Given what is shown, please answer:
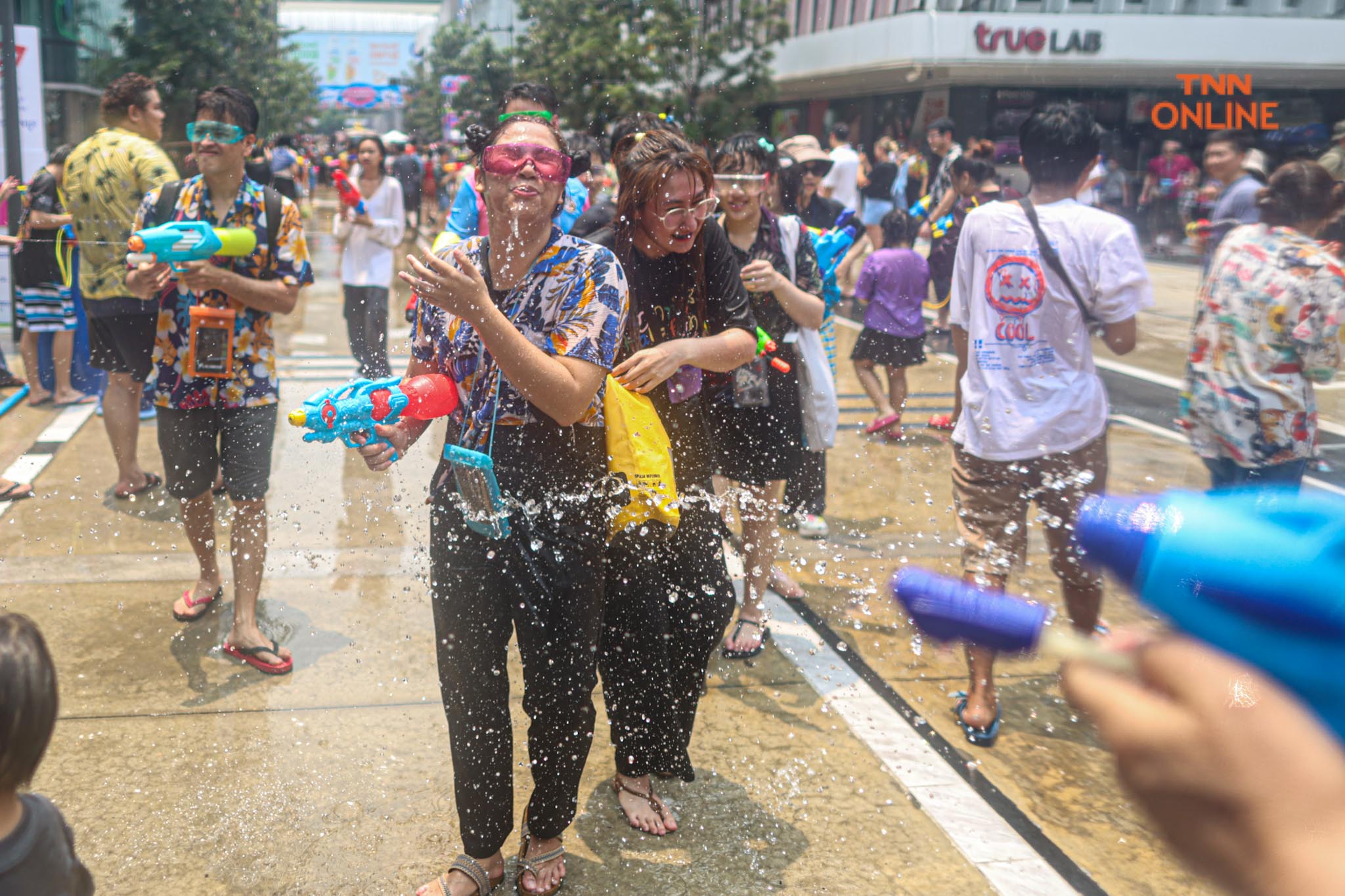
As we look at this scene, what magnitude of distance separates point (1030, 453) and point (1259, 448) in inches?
39.5

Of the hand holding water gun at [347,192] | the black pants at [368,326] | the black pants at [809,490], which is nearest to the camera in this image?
the black pants at [809,490]

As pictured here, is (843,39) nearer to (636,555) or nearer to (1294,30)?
(1294,30)

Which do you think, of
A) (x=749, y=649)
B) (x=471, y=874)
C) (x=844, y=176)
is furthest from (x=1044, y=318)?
(x=844, y=176)

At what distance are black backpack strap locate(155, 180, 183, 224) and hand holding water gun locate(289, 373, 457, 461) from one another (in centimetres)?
201

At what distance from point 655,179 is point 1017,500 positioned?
1.64 metres

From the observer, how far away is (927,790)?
10.9 ft

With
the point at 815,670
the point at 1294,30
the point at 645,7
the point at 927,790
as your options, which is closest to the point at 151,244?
the point at 815,670

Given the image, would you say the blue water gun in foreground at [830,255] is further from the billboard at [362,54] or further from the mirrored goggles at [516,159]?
the billboard at [362,54]

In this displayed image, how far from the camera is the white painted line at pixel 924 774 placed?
2932 millimetres

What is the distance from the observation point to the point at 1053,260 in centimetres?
358

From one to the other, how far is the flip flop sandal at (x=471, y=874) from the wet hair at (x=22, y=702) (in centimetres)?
127

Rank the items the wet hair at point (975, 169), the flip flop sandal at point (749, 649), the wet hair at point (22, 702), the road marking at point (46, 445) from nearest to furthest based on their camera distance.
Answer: the wet hair at point (22, 702)
the flip flop sandal at point (749, 649)
the road marking at point (46, 445)
the wet hair at point (975, 169)

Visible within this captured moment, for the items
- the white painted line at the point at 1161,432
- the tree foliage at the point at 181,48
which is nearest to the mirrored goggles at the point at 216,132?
the white painted line at the point at 1161,432

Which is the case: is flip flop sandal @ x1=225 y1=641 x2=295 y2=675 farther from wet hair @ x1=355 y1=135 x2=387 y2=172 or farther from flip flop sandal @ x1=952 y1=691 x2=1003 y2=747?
wet hair @ x1=355 y1=135 x2=387 y2=172
